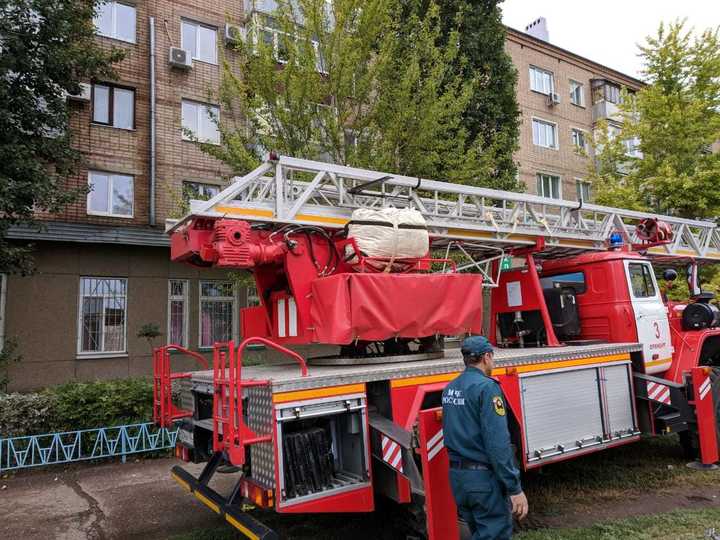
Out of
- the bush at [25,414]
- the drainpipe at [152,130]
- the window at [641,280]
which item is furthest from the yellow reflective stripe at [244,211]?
the drainpipe at [152,130]

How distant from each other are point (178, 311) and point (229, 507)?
1220 cm

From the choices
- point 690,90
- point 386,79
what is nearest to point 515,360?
point 386,79

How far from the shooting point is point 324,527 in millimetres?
5594

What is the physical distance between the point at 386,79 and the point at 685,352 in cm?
676

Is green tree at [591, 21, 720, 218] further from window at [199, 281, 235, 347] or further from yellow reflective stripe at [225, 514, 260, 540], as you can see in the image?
yellow reflective stripe at [225, 514, 260, 540]

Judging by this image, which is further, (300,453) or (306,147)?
(306,147)

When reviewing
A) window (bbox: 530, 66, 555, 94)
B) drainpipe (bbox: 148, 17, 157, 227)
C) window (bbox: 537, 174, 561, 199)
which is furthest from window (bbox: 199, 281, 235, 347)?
window (bbox: 530, 66, 555, 94)

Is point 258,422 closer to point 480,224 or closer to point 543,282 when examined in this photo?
point 480,224

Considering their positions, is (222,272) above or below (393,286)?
above

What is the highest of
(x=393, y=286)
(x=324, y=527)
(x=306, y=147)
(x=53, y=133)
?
(x=53, y=133)

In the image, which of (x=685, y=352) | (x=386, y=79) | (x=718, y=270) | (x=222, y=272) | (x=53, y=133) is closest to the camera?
(x=685, y=352)

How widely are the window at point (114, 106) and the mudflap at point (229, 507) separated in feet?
42.8

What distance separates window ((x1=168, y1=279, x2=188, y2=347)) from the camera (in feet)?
51.5

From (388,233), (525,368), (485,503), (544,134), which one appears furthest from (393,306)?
(544,134)
